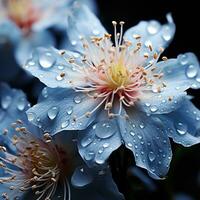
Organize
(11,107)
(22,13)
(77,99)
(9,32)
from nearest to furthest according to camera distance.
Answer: (77,99) < (11,107) < (9,32) < (22,13)

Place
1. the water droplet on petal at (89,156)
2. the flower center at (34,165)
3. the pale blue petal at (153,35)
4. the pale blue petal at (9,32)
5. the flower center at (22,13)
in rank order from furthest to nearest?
the flower center at (22,13) → the pale blue petal at (9,32) → the pale blue petal at (153,35) → the flower center at (34,165) → the water droplet on petal at (89,156)

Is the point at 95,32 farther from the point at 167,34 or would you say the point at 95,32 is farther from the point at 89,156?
the point at 89,156

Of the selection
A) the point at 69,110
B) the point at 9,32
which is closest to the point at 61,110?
the point at 69,110

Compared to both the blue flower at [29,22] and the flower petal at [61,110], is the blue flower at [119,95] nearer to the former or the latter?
the flower petal at [61,110]

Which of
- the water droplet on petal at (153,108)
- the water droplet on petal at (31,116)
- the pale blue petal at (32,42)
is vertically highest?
the water droplet on petal at (31,116)

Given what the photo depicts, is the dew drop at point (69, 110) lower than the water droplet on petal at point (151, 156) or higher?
higher

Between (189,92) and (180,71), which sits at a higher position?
(180,71)

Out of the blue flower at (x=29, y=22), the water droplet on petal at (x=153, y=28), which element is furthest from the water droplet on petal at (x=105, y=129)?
the blue flower at (x=29, y=22)
